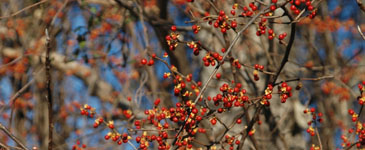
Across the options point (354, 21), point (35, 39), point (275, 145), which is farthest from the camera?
point (354, 21)

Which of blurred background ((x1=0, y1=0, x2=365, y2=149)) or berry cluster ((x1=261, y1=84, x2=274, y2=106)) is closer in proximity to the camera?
berry cluster ((x1=261, y1=84, x2=274, y2=106))

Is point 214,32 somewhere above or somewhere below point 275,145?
above

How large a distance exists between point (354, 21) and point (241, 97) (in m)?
8.31

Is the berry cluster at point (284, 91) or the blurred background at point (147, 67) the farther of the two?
the blurred background at point (147, 67)

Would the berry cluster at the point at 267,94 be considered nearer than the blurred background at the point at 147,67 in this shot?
Yes

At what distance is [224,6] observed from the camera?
4.02m

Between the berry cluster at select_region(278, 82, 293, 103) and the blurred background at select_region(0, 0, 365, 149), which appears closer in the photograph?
the berry cluster at select_region(278, 82, 293, 103)

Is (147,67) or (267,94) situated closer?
(267,94)

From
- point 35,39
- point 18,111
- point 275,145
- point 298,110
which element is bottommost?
point 18,111

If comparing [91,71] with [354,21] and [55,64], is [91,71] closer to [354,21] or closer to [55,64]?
[55,64]

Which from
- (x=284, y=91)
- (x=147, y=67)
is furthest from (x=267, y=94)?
(x=147, y=67)

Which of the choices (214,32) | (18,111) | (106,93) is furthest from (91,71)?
(214,32)

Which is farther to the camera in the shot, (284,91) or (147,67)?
(147,67)

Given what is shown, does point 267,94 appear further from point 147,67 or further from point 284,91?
point 147,67
